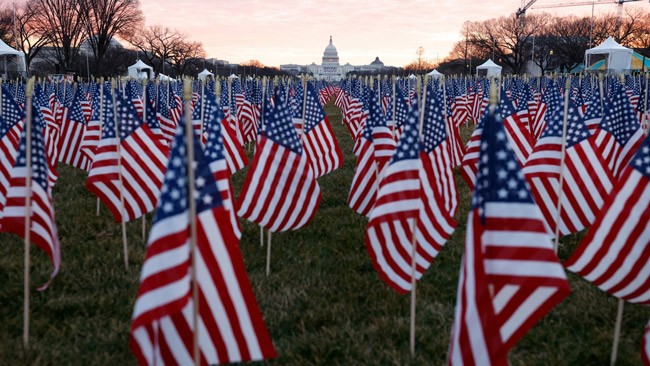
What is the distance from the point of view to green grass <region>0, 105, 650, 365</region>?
466cm

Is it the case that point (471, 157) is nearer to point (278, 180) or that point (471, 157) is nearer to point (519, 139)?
point (519, 139)

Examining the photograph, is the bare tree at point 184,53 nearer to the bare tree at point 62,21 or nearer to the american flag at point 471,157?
the bare tree at point 62,21

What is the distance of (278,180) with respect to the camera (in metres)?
6.23

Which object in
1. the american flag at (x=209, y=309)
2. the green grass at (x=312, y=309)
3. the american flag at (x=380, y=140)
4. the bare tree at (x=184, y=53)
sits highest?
the bare tree at (x=184, y=53)

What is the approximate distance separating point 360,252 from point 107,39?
2450 inches

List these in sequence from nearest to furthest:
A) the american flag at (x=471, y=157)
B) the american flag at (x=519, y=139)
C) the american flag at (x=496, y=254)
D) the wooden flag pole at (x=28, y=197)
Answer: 1. the american flag at (x=496, y=254)
2. the wooden flag pole at (x=28, y=197)
3. the american flag at (x=471, y=157)
4. the american flag at (x=519, y=139)

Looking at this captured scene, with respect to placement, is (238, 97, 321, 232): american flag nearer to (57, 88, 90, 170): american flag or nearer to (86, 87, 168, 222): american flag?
(86, 87, 168, 222): american flag

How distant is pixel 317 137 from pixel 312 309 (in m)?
3.56

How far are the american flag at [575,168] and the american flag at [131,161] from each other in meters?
4.03

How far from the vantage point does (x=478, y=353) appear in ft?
10.5

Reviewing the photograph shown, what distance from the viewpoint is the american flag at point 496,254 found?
3184 mm

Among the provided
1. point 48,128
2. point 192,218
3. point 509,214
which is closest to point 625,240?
point 509,214

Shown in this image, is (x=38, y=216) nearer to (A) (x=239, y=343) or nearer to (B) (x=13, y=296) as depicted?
(B) (x=13, y=296)

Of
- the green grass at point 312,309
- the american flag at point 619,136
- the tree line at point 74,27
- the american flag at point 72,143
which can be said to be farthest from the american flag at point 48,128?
the tree line at point 74,27
